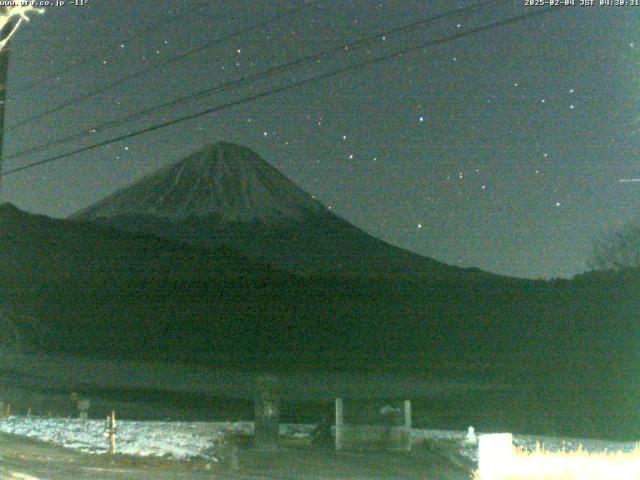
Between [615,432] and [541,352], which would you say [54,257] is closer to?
[541,352]

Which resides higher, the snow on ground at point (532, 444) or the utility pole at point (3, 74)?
the utility pole at point (3, 74)

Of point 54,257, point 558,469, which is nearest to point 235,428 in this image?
point 558,469

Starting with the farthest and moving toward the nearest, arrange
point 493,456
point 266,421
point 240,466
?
point 266,421, point 240,466, point 493,456

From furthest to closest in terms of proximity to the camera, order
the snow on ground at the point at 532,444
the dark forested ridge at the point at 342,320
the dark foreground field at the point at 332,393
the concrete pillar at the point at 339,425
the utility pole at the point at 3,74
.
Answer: the dark forested ridge at the point at 342,320 → the dark foreground field at the point at 332,393 → the snow on ground at the point at 532,444 → the concrete pillar at the point at 339,425 → the utility pole at the point at 3,74

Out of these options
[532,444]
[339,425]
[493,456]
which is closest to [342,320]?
[532,444]

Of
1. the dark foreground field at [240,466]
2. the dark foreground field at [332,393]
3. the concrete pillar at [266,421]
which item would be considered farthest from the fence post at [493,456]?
the dark foreground field at [332,393]

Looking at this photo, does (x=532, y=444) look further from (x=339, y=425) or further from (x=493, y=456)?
(x=493, y=456)

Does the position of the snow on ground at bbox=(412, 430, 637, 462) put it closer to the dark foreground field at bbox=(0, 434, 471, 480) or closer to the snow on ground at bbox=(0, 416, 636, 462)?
the snow on ground at bbox=(0, 416, 636, 462)

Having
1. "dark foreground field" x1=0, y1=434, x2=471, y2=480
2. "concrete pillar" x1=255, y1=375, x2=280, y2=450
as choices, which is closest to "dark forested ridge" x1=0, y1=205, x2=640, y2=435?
"dark foreground field" x1=0, y1=434, x2=471, y2=480

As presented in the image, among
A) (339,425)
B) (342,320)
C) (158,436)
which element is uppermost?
(342,320)

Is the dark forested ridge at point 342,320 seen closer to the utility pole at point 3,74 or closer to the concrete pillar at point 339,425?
the concrete pillar at point 339,425
